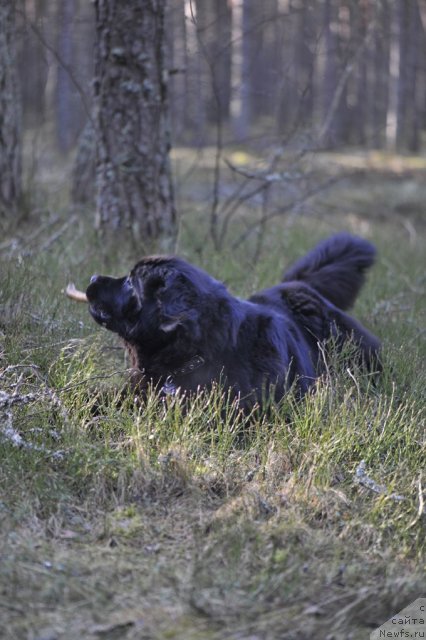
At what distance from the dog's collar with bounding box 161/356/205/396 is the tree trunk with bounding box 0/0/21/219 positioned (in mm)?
4599

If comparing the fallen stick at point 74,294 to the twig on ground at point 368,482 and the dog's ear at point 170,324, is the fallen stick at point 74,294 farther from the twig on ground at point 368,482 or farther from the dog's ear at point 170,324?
the twig on ground at point 368,482

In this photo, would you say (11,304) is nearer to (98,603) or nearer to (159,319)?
(159,319)

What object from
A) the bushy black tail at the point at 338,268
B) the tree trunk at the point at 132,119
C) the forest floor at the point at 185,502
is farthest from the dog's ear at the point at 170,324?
the tree trunk at the point at 132,119

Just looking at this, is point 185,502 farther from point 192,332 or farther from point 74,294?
point 74,294

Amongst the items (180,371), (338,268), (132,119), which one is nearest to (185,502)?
(180,371)

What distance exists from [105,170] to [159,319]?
3699 millimetres

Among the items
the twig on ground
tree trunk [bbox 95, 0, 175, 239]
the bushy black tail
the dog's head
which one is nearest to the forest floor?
the twig on ground

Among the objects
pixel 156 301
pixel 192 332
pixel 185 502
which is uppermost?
pixel 156 301

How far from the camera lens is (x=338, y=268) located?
6.41 m

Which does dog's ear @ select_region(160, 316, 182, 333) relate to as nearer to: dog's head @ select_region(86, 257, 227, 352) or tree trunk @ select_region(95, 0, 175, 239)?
dog's head @ select_region(86, 257, 227, 352)

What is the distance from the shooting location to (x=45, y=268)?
645 centimetres

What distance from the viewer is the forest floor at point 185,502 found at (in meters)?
3.14

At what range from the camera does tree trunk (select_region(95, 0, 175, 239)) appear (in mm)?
7559

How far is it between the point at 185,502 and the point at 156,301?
130 cm
